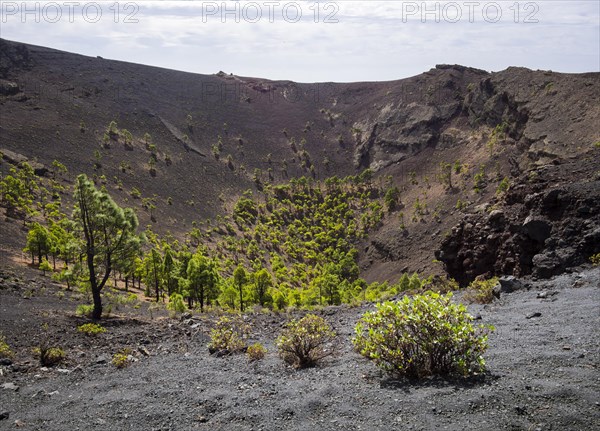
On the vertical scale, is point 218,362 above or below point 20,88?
below

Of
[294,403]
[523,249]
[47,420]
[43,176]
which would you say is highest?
[43,176]

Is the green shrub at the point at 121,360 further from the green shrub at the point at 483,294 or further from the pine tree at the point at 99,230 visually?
the green shrub at the point at 483,294

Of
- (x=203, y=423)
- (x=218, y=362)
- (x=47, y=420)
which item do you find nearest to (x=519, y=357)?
(x=203, y=423)

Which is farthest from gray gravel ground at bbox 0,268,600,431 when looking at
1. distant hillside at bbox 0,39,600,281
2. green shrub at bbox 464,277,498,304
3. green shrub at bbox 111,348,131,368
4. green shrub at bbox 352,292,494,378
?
distant hillside at bbox 0,39,600,281

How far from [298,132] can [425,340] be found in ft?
300

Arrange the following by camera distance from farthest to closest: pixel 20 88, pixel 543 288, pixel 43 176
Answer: pixel 20 88 → pixel 43 176 → pixel 543 288

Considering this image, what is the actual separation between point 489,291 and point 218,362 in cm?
907

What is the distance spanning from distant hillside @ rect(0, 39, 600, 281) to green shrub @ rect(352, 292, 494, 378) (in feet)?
108

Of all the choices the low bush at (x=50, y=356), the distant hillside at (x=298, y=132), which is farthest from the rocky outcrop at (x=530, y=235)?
the distant hillside at (x=298, y=132)

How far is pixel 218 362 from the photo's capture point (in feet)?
35.4

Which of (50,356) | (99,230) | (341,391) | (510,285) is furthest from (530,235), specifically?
(99,230)

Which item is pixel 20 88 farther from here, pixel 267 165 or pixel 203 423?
pixel 203 423

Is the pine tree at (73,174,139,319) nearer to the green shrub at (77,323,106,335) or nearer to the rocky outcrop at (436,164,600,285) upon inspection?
the green shrub at (77,323,106,335)

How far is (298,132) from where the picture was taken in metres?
96.4
